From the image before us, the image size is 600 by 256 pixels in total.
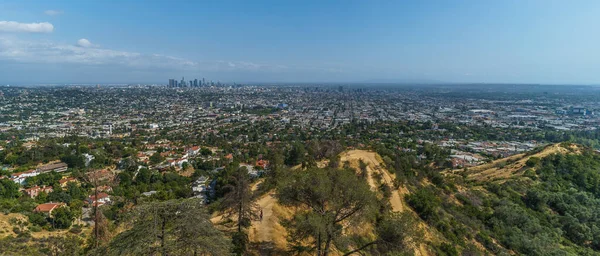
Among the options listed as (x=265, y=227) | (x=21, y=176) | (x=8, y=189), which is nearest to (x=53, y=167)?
(x=21, y=176)

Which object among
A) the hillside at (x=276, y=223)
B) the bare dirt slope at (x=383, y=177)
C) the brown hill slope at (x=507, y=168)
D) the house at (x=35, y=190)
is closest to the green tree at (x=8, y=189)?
the house at (x=35, y=190)

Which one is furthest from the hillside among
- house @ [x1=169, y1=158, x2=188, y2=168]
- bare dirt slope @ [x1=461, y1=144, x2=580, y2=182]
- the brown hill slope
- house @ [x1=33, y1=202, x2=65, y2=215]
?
house @ [x1=169, y1=158, x2=188, y2=168]

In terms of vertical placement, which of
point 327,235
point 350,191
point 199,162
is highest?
point 350,191

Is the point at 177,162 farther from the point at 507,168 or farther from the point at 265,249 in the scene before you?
the point at 507,168

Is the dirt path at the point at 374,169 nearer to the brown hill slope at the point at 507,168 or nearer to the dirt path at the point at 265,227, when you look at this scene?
the dirt path at the point at 265,227

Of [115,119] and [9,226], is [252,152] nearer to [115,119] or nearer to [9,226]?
[9,226]

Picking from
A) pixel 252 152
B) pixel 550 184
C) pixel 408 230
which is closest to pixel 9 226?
pixel 408 230
